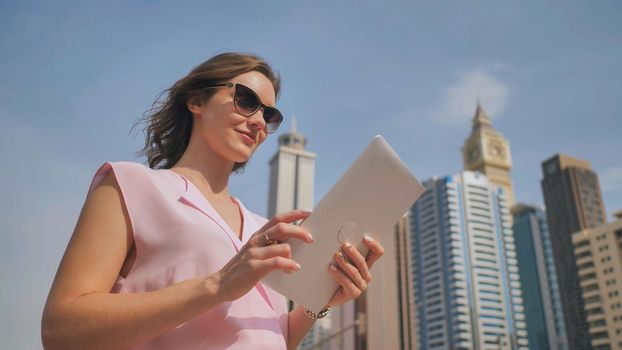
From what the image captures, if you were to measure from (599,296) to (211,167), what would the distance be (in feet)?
306

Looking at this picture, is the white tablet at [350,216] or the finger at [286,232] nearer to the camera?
the finger at [286,232]

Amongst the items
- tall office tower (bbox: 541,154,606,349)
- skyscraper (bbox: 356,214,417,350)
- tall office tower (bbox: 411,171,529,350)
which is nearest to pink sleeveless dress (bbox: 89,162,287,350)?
skyscraper (bbox: 356,214,417,350)

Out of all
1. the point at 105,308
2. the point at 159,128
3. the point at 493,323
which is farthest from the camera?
the point at 493,323

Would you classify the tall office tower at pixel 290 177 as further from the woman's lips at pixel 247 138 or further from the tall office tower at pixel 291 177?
the woman's lips at pixel 247 138

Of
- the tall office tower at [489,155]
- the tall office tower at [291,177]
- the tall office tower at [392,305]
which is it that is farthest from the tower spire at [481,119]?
the tall office tower at [392,305]

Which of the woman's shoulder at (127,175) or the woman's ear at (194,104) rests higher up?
the woman's ear at (194,104)

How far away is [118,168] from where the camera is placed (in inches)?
61.6

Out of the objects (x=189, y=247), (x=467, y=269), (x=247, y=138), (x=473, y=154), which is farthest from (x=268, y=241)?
(x=473, y=154)

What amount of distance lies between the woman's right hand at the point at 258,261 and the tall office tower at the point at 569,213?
12385 cm

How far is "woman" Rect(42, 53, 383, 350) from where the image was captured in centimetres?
127

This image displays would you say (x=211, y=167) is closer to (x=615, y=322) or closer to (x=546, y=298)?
(x=615, y=322)

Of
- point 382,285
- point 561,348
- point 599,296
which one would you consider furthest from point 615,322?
point 561,348

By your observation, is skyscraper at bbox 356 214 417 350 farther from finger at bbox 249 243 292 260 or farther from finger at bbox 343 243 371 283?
finger at bbox 249 243 292 260

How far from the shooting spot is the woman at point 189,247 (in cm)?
127
